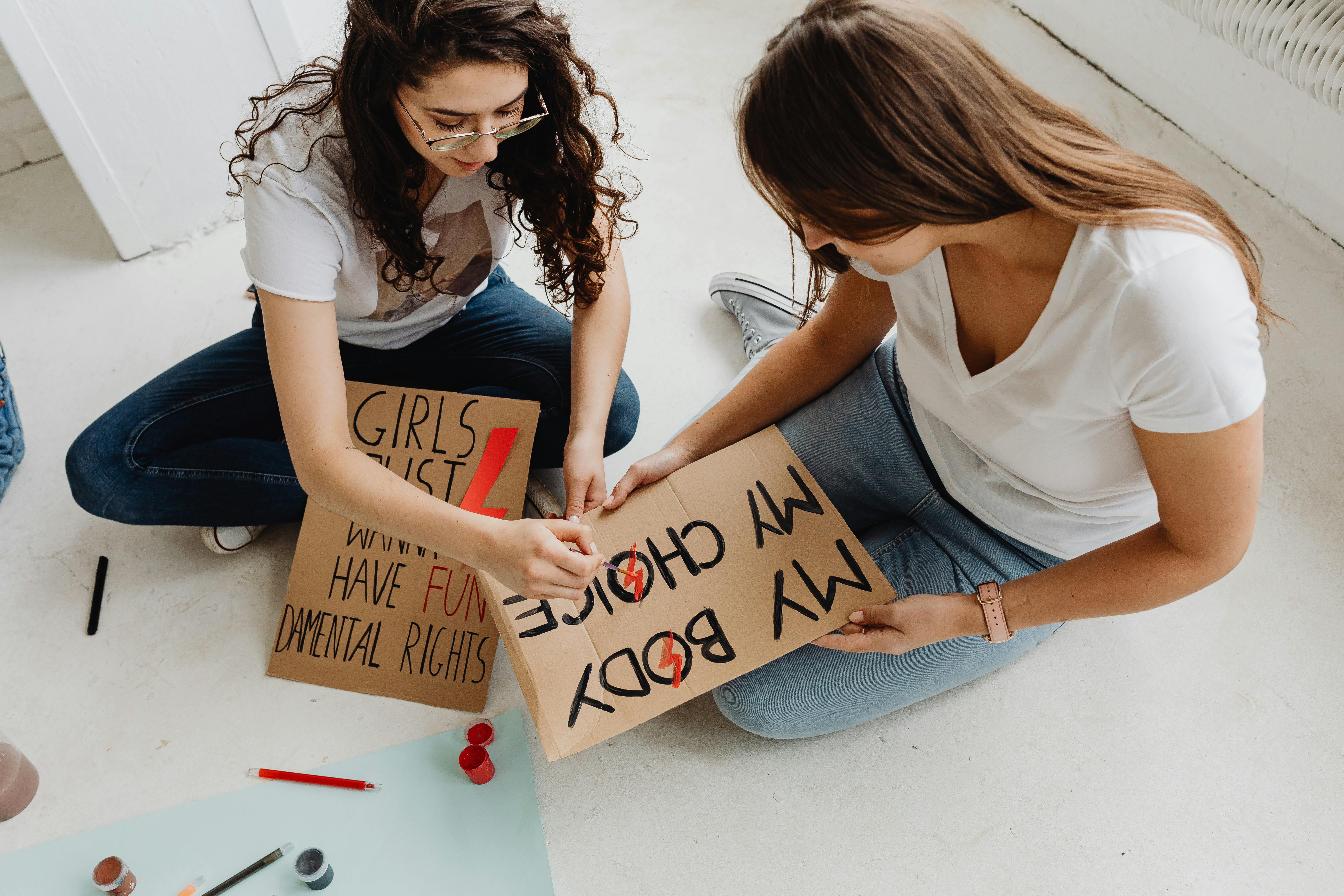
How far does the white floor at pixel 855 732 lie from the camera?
1.21 m

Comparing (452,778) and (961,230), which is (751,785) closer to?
(452,778)

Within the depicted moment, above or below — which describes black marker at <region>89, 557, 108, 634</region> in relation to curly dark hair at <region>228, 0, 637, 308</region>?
below

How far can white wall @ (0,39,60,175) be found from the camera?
6.91 feet

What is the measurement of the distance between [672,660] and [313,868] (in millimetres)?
568

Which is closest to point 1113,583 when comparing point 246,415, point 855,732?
point 855,732

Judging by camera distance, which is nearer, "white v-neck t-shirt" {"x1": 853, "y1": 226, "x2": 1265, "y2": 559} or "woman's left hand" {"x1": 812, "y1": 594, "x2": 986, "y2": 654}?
"white v-neck t-shirt" {"x1": 853, "y1": 226, "x2": 1265, "y2": 559}

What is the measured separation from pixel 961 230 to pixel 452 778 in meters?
1.00

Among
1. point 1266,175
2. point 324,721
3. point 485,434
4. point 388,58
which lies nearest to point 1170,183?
point 388,58

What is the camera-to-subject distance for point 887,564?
120 centimetres

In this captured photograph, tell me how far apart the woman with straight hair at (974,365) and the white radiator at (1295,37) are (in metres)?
1.03

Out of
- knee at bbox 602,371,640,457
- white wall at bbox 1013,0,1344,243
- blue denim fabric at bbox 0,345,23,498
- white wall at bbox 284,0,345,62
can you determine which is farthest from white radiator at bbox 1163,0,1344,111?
blue denim fabric at bbox 0,345,23,498

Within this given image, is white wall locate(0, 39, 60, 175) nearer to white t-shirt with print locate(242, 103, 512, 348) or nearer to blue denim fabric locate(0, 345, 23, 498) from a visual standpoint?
blue denim fabric locate(0, 345, 23, 498)

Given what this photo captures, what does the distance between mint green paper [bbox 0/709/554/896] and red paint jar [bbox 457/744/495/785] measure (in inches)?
0.8

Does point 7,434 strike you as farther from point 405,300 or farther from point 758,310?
point 758,310
